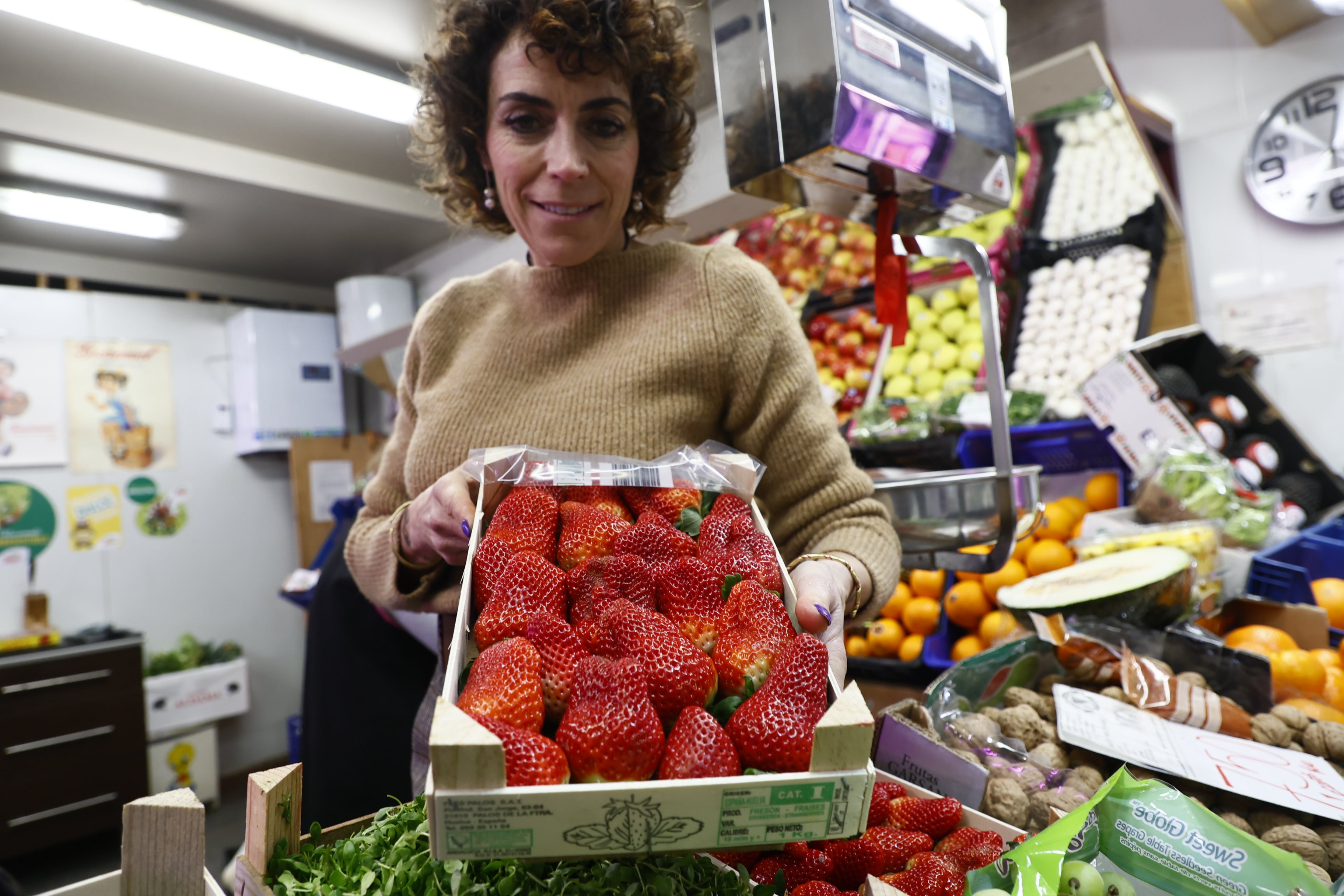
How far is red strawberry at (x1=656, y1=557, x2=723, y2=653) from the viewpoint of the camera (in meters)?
0.65

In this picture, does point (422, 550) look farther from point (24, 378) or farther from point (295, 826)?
point (24, 378)

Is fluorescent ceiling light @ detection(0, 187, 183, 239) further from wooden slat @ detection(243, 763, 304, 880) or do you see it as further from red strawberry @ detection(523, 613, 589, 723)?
red strawberry @ detection(523, 613, 589, 723)

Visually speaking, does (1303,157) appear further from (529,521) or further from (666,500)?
(529,521)

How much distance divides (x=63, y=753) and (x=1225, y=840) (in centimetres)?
491

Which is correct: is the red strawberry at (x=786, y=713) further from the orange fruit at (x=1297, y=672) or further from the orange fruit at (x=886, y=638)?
the orange fruit at (x=886, y=638)

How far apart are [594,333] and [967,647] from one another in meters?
1.38

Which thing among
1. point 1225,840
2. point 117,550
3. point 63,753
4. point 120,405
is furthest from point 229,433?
point 1225,840

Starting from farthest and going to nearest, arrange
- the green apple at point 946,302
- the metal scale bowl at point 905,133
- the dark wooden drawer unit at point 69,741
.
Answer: the dark wooden drawer unit at point 69,741 → the green apple at point 946,302 → the metal scale bowl at point 905,133

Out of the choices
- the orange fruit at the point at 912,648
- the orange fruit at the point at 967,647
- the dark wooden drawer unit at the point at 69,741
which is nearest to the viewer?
the orange fruit at the point at 967,647

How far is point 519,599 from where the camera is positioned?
65 cm

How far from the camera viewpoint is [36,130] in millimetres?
3359

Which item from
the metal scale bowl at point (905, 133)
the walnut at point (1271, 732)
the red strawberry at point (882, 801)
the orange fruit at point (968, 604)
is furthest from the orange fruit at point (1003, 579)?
the red strawberry at point (882, 801)

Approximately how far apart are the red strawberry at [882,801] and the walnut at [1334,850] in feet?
1.71

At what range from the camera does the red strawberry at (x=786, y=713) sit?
512 mm
